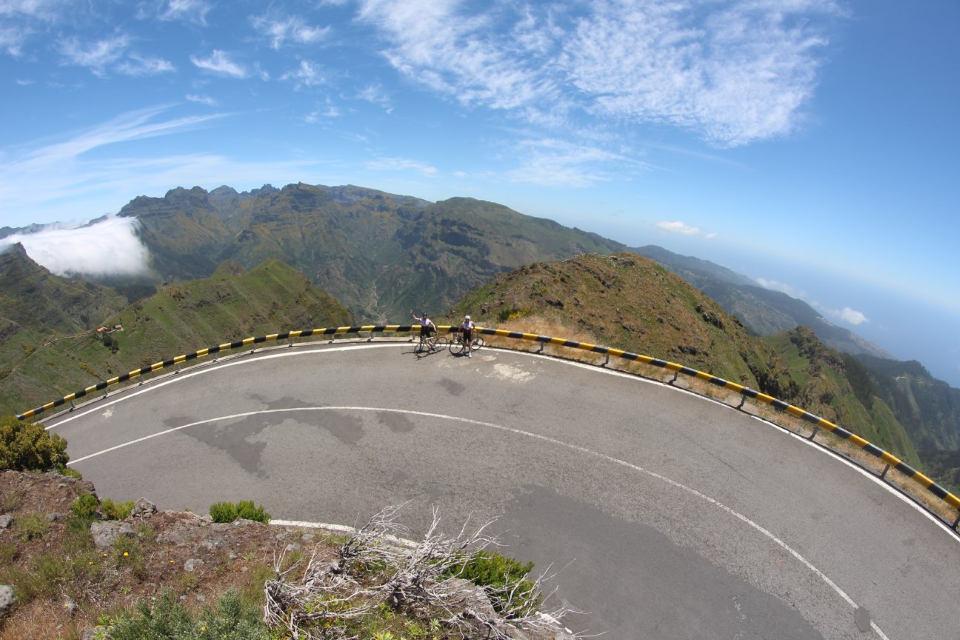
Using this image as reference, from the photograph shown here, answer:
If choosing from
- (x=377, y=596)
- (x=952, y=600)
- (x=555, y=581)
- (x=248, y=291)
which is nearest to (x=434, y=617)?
(x=377, y=596)

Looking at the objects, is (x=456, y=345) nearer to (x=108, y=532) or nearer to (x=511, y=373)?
(x=511, y=373)

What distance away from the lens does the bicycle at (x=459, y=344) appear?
18078 millimetres

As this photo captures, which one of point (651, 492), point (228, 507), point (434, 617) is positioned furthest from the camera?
point (651, 492)

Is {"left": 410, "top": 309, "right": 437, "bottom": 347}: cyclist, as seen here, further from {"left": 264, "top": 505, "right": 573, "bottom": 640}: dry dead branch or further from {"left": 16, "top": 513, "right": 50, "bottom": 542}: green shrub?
{"left": 16, "top": 513, "right": 50, "bottom": 542}: green shrub

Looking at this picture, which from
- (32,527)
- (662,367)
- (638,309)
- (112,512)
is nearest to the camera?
(32,527)

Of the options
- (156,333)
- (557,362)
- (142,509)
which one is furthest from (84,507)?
(156,333)

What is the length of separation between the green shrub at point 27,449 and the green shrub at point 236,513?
6.66 metres

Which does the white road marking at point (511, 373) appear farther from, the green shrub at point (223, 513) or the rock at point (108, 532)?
the rock at point (108, 532)

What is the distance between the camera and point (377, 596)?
20.7ft

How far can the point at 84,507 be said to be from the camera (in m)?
8.40

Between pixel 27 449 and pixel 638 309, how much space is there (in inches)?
1793

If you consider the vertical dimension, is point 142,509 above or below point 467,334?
below

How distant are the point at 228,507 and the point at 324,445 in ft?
11.4

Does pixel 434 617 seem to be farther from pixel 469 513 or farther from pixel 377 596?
pixel 469 513
